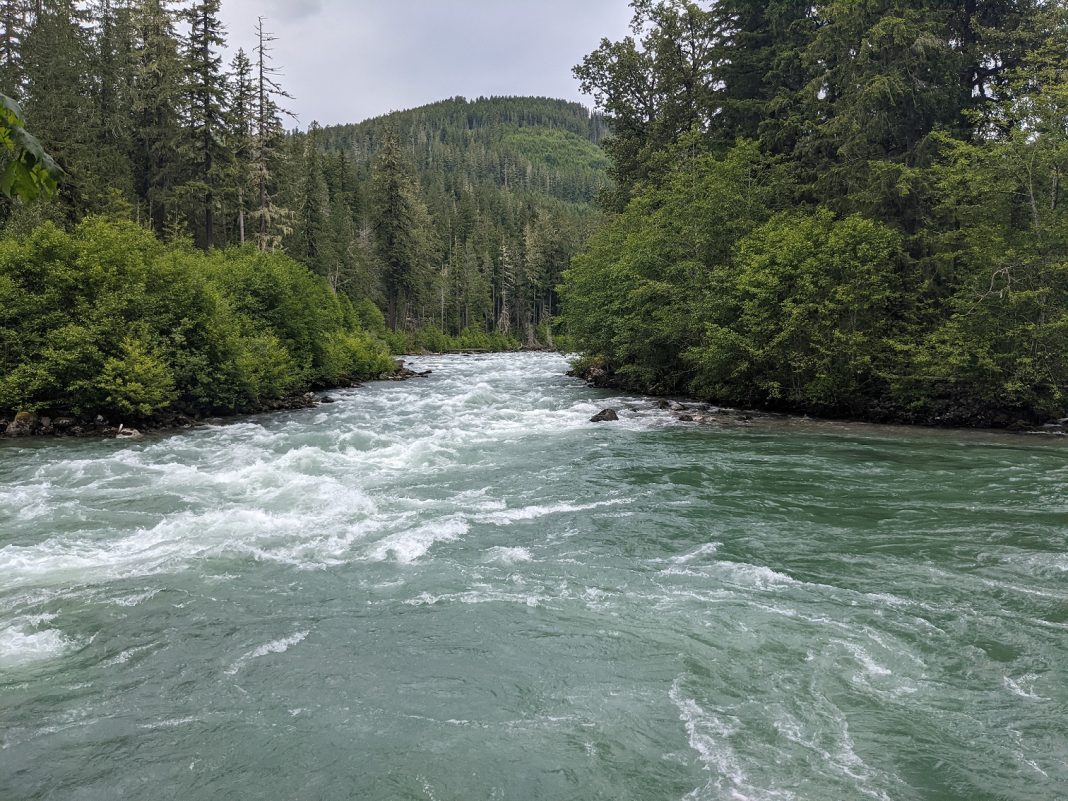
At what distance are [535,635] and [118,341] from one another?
61.3 ft

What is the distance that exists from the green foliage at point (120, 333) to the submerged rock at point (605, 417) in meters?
12.3

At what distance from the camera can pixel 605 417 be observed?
22.5m

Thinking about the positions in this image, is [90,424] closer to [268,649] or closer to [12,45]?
[268,649]

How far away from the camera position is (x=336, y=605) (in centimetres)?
772

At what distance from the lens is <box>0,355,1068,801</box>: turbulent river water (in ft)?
15.9

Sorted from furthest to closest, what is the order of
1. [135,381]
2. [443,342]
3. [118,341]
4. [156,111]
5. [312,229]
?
[443,342], [312,229], [156,111], [118,341], [135,381]

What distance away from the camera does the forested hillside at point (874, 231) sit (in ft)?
59.5

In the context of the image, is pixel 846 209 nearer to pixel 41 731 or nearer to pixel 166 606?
pixel 166 606

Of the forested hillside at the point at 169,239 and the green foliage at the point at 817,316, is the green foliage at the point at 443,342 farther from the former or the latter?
the green foliage at the point at 817,316

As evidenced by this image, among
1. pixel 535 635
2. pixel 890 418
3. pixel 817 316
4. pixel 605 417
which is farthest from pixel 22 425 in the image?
pixel 890 418

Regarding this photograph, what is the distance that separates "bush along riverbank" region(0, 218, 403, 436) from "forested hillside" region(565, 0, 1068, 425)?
55.2 ft

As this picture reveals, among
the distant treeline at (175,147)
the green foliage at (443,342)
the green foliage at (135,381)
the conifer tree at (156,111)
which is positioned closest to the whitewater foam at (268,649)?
the green foliage at (135,381)

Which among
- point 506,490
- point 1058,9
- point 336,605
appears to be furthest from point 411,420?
point 1058,9

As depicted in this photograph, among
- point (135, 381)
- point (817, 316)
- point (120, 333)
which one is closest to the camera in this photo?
point (135, 381)
